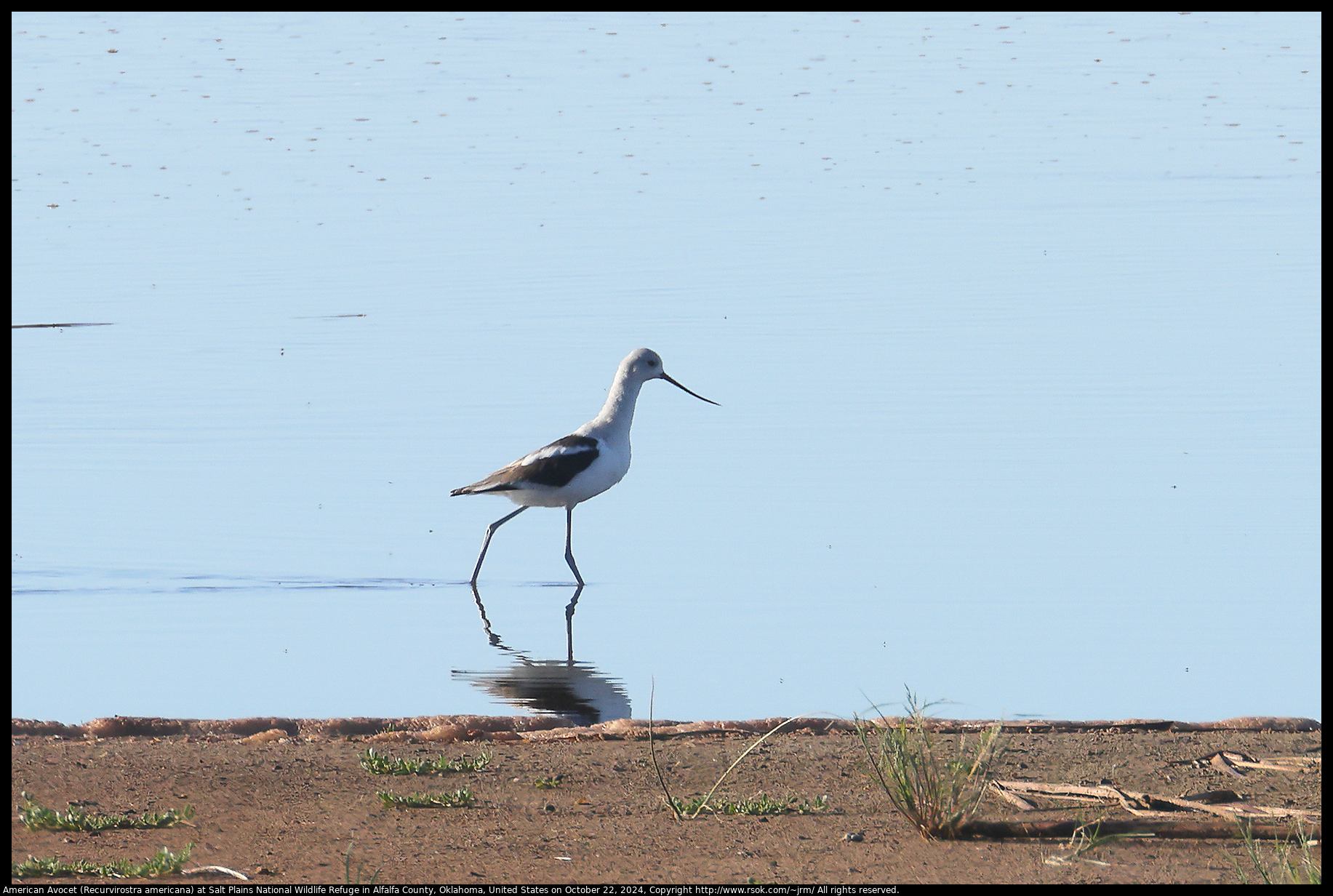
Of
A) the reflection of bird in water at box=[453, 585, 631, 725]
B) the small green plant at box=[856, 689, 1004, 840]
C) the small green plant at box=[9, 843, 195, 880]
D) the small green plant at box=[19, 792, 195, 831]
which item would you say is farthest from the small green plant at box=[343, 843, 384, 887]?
the reflection of bird in water at box=[453, 585, 631, 725]

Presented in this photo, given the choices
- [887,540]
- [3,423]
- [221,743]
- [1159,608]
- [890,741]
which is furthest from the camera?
[887,540]

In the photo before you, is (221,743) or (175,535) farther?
(175,535)

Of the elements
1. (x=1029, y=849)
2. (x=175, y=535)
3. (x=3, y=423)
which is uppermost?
(x=3, y=423)

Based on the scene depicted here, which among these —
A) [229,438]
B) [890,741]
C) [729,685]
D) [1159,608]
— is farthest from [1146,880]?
[229,438]

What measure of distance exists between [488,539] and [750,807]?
4568 millimetres

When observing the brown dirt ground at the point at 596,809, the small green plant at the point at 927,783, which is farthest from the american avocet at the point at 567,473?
the small green plant at the point at 927,783

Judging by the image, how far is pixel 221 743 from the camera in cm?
632

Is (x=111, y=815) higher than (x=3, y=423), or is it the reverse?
(x=3, y=423)

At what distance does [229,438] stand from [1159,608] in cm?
612

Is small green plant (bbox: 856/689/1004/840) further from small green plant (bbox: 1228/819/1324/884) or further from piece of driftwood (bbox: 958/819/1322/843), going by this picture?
small green plant (bbox: 1228/819/1324/884)

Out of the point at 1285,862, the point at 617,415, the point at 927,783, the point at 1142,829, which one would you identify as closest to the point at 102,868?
the point at 927,783

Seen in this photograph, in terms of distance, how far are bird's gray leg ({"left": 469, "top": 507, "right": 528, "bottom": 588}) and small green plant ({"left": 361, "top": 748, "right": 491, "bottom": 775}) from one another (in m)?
3.41

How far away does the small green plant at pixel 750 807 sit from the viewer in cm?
530
